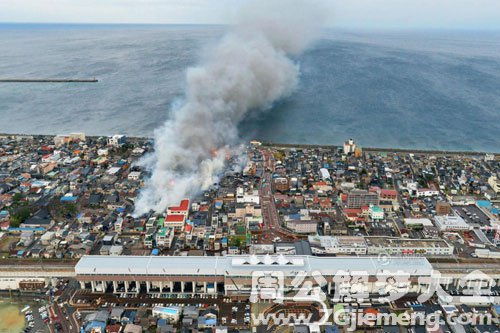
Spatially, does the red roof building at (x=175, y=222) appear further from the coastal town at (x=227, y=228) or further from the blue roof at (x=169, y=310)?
the blue roof at (x=169, y=310)

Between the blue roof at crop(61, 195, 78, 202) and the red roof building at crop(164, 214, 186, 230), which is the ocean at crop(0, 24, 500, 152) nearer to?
the blue roof at crop(61, 195, 78, 202)

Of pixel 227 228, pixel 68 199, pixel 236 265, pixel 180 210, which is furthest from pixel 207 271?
pixel 68 199

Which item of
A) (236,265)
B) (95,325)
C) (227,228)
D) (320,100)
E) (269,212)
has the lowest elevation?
(95,325)

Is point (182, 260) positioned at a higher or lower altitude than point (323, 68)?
lower

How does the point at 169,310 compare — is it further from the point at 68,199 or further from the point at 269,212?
the point at 68,199

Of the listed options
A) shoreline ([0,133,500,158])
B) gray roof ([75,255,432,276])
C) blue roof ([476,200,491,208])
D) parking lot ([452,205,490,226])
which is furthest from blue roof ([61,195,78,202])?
blue roof ([476,200,491,208])

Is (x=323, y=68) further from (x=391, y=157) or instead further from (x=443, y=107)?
(x=391, y=157)

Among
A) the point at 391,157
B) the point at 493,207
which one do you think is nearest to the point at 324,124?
the point at 391,157
